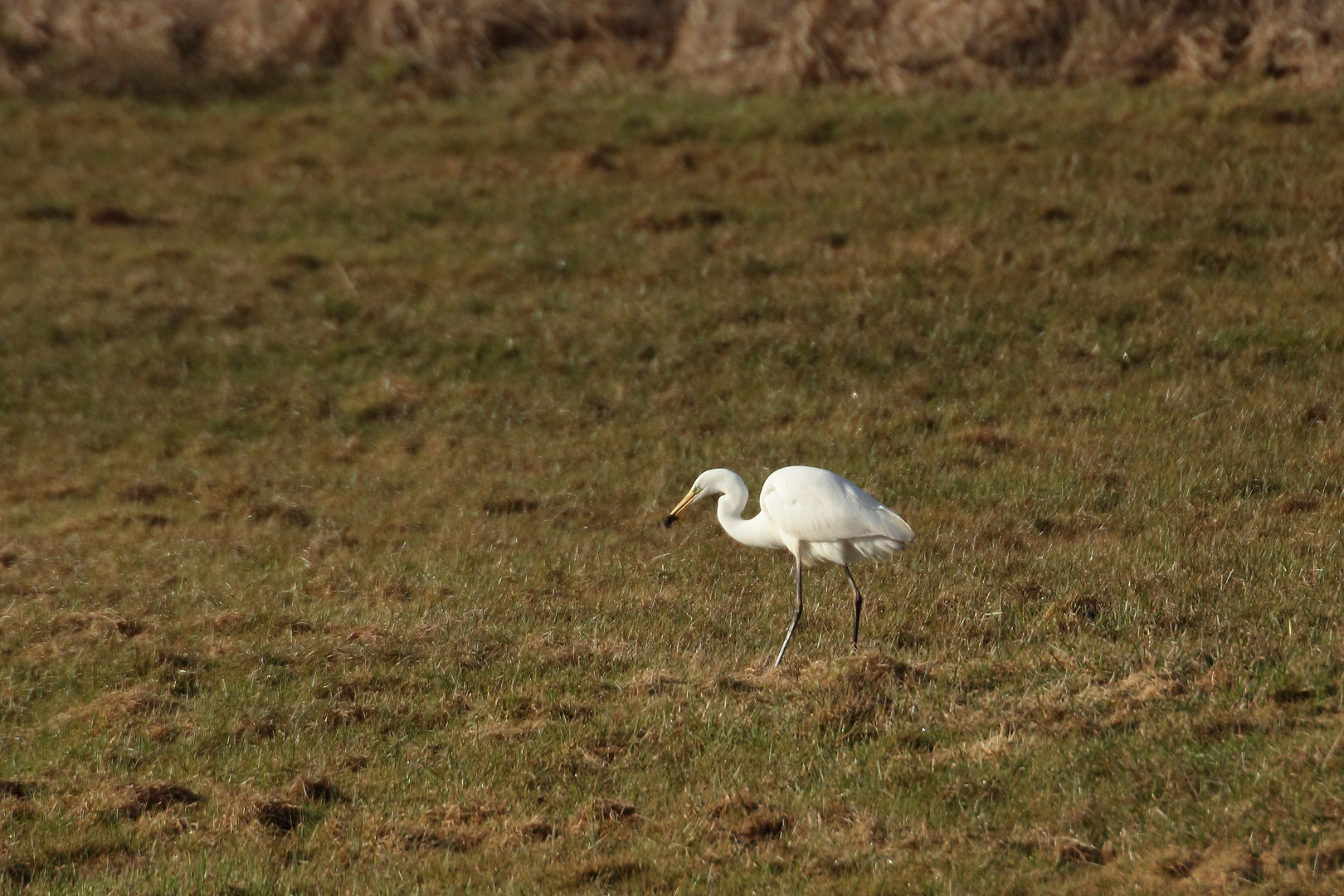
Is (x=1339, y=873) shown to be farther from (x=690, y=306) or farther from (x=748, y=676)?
(x=690, y=306)

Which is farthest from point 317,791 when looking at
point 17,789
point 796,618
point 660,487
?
point 660,487

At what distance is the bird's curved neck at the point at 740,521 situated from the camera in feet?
32.4

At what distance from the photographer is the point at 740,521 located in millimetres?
10031

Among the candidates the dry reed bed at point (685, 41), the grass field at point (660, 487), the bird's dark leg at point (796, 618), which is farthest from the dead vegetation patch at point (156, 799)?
the dry reed bed at point (685, 41)

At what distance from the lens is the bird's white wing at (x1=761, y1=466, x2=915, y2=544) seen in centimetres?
911

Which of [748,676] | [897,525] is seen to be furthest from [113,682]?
[897,525]

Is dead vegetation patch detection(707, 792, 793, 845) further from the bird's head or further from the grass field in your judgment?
the bird's head

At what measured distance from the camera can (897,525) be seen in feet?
29.8

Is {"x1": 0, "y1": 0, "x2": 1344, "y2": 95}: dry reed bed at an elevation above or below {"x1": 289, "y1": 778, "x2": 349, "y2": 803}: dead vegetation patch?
above

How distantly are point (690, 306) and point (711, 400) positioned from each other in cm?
221

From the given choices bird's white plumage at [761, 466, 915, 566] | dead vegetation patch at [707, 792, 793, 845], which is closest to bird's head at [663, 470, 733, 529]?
bird's white plumage at [761, 466, 915, 566]

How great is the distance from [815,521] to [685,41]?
19.4 m

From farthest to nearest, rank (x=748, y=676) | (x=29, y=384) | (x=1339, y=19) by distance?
(x=1339, y=19) → (x=29, y=384) → (x=748, y=676)

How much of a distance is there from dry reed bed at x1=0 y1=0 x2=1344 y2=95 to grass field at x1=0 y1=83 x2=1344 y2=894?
123 cm
